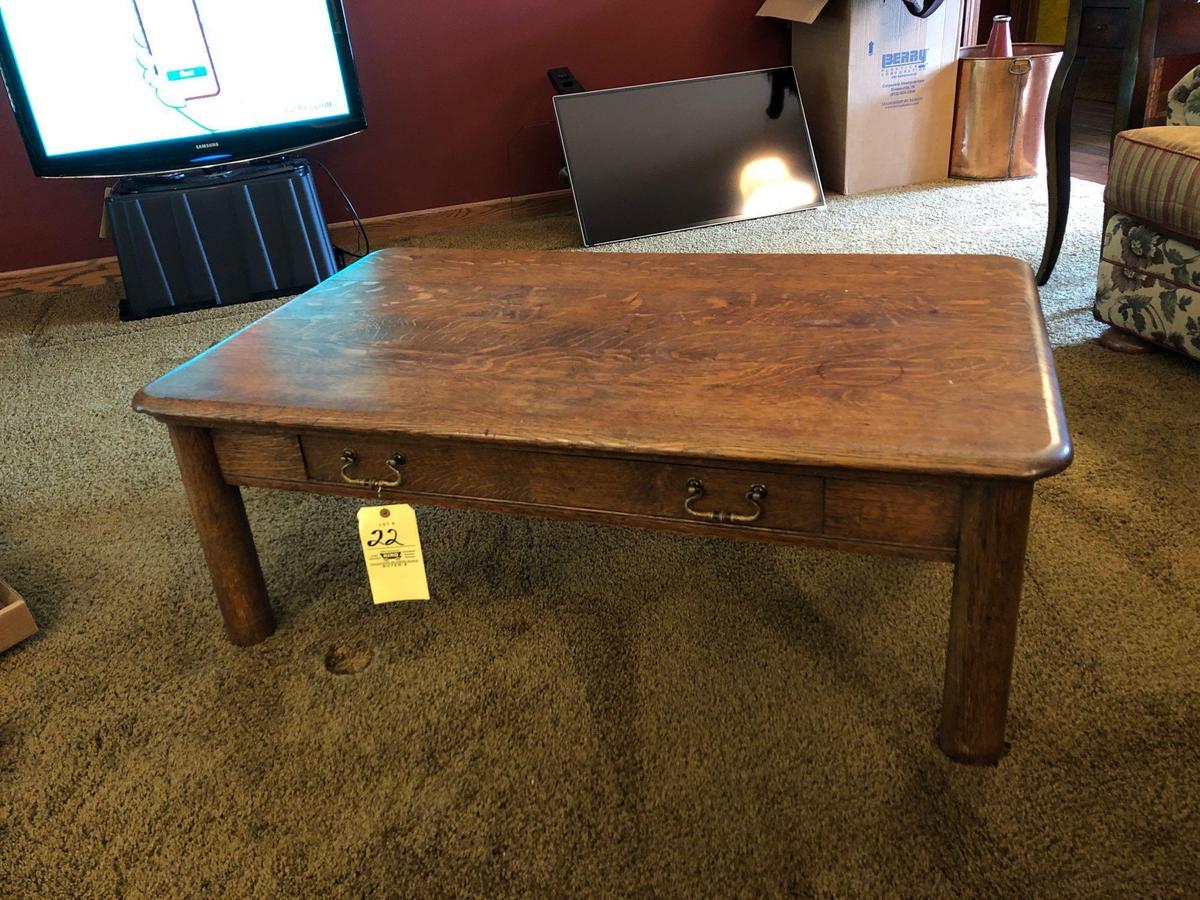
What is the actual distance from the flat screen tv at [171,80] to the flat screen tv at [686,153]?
2.31 ft

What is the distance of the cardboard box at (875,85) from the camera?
2936mm

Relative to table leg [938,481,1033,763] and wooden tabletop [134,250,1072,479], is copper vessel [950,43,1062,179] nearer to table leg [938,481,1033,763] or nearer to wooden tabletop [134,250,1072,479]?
wooden tabletop [134,250,1072,479]

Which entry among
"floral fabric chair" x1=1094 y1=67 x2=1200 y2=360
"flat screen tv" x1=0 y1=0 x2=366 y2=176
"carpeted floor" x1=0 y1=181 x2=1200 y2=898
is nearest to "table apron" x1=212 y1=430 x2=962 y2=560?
"carpeted floor" x1=0 y1=181 x2=1200 y2=898

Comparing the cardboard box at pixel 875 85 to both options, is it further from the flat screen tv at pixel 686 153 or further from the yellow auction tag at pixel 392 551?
the yellow auction tag at pixel 392 551

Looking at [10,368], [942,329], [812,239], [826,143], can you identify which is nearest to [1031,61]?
[826,143]

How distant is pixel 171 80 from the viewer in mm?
2531

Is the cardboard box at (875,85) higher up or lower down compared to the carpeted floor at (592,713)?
higher up

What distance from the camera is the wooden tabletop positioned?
0.90 metres

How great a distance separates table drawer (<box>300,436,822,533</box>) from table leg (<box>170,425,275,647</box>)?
0.46 ft

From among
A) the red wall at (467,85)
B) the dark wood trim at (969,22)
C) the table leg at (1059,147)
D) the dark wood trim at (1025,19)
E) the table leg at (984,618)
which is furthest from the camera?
the dark wood trim at (1025,19)

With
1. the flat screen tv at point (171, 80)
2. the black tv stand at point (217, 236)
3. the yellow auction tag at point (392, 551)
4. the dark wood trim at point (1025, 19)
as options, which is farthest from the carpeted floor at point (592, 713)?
the dark wood trim at point (1025, 19)

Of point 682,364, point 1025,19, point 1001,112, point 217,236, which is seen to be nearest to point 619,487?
point 682,364

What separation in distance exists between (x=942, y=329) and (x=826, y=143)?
230 centimetres

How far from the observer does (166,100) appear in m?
2.54
